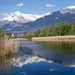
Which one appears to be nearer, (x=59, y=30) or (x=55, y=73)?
(x=55, y=73)

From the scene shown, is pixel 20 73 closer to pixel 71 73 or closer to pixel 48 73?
pixel 48 73

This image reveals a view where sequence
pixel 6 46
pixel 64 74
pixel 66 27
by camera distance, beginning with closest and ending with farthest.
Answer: pixel 64 74 → pixel 6 46 → pixel 66 27

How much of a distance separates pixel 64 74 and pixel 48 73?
1279 millimetres

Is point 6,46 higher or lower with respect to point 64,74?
higher

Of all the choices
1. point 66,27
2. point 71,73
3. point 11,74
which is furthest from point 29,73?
point 66,27

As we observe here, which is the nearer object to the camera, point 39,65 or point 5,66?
point 5,66

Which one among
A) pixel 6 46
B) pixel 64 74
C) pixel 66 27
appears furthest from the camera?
pixel 66 27

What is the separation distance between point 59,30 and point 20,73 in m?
94.0

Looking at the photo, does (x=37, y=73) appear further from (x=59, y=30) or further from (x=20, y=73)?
(x=59, y=30)

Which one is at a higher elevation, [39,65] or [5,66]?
[5,66]

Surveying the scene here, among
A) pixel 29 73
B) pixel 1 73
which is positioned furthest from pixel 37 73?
pixel 1 73

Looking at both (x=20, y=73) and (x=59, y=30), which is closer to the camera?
(x=20, y=73)

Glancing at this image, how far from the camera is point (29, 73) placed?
37.3ft

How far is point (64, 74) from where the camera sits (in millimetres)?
10906
